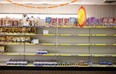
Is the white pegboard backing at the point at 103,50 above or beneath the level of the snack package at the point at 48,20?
beneath

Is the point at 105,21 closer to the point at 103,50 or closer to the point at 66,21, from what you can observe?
the point at 103,50

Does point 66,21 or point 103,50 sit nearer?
point 66,21

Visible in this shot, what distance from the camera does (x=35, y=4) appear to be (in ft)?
25.7

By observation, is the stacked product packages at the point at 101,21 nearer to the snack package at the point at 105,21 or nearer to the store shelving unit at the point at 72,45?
the snack package at the point at 105,21

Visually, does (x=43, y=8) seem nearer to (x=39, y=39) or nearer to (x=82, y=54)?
(x=39, y=39)

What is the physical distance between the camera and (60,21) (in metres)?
7.62

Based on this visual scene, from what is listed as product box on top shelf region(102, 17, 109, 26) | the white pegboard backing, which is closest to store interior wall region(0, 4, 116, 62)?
the white pegboard backing

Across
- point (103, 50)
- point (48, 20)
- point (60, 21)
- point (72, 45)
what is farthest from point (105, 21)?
point (48, 20)

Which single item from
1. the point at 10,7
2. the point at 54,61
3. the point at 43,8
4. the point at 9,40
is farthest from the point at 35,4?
the point at 54,61

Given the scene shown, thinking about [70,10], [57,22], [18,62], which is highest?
[70,10]

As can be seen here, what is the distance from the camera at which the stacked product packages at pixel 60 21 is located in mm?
7555

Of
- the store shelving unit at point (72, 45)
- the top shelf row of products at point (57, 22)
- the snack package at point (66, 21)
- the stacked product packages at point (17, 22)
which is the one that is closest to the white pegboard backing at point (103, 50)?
the store shelving unit at point (72, 45)

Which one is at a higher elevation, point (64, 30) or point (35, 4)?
point (35, 4)

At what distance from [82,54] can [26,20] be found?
216cm
